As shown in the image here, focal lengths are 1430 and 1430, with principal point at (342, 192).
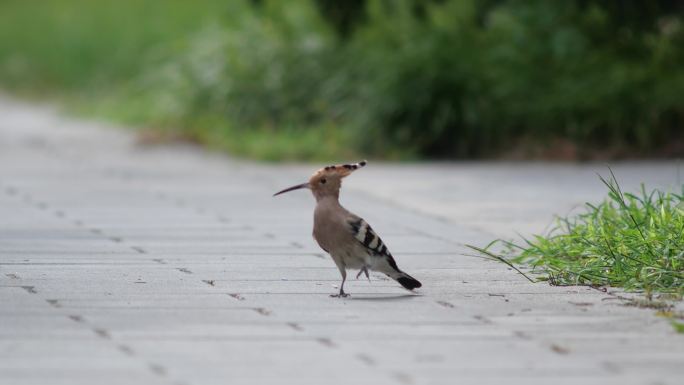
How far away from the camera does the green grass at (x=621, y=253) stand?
6844 mm

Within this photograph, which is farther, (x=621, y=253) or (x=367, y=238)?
(x=621, y=253)

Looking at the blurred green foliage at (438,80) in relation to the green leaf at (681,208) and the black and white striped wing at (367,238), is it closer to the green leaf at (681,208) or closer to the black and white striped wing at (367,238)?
the green leaf at (681,208)

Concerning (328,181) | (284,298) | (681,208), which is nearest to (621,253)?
(681,208)

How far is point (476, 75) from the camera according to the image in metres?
14.6

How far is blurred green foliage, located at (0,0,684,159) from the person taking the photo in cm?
1422

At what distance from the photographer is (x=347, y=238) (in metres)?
6.55

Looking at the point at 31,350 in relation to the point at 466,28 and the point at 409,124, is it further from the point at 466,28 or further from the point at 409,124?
the point at 466,28

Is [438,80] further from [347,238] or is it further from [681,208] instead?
[347,238]

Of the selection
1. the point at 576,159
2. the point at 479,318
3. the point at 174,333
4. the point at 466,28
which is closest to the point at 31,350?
the point at 174,333

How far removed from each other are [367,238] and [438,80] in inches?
322

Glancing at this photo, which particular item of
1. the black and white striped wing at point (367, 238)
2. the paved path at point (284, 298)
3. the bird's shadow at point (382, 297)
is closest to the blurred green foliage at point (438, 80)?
the paved path at point (284, 298)

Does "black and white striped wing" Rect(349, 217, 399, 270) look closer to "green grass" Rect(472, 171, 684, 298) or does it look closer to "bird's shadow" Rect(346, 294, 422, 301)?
"bird's shadow" Rect(346, 294, 422, 301)

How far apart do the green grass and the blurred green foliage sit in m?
6.37

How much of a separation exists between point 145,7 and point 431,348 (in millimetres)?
28701
